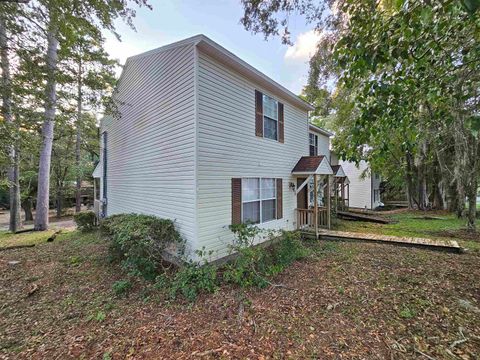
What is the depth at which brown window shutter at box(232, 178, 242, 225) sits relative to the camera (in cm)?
656

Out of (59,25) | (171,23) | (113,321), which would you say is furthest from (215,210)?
(59,25)

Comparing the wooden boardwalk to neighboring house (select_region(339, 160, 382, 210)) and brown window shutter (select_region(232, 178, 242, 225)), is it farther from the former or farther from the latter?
neighboring house (select_region(339, 160, 382, 210))

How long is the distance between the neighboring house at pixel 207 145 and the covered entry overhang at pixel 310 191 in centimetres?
6

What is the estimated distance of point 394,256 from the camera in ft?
20.8

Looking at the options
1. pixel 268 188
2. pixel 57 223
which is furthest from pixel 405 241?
pixel 57 223

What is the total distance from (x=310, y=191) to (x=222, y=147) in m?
6.04

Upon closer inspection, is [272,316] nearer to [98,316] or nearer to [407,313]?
[407,313]

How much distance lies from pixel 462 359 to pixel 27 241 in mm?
13123

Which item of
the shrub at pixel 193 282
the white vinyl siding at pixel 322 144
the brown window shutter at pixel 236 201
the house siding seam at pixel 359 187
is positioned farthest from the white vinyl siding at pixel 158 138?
the house siding seam at pixel 359 187

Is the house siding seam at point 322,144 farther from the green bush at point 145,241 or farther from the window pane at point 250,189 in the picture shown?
the green bush at point 145,241

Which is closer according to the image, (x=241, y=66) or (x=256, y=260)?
(x=256, y=260)

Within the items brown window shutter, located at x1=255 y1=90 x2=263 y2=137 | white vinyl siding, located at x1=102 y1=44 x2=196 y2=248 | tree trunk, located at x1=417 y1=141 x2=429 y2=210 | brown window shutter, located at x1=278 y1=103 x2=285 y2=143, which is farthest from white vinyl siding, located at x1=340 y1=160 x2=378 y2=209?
white vinyl siding, located at x1=102 y1=44 x2=196 y2=248

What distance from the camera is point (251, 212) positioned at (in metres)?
7.22

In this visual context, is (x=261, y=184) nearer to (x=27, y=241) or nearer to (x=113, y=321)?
(x=113, y=321)
